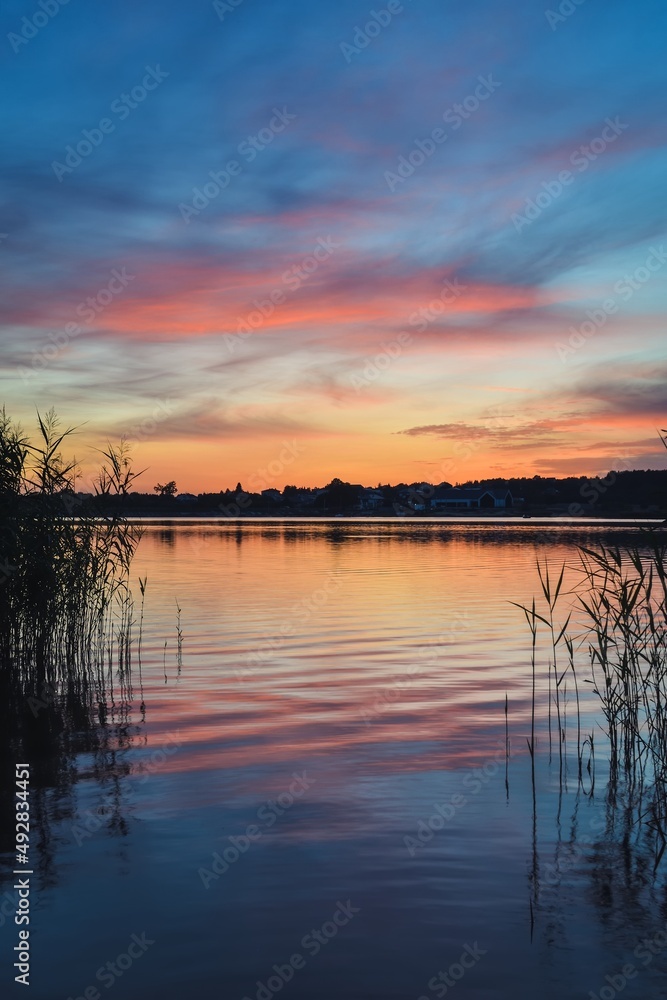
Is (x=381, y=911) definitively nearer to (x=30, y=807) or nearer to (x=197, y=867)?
(x=197, y=867)

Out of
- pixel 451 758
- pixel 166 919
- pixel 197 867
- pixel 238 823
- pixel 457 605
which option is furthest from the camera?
pixel 457 605

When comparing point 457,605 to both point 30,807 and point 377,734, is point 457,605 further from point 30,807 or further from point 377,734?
point 30,807

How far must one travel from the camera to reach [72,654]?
21359 mm

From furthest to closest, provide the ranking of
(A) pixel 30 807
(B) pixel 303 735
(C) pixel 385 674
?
(C) pixel 385 674
(B) pixel 303 735
(A) pixel 30 807

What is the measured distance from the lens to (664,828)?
33.0 feet

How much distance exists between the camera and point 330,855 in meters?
9.23

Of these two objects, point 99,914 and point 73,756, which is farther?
point 73,756

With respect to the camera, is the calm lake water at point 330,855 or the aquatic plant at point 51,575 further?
the aquatic plant at point 51,575

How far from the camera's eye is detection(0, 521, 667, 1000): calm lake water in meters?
7.02

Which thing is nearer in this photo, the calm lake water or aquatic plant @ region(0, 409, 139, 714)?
the calm lake water

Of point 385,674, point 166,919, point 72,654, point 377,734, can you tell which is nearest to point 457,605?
point 385,674

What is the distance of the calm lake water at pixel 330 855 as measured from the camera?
23.0 ft

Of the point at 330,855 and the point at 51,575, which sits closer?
the point at 330,855

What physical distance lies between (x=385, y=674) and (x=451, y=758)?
294 inches
